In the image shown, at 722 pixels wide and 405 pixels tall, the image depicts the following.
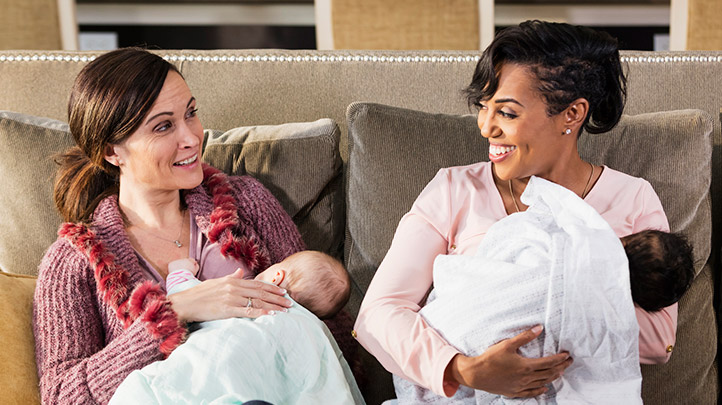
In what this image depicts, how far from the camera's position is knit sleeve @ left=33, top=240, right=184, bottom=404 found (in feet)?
5.14

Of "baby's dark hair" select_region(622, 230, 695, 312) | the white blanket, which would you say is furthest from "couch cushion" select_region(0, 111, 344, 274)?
"baby's dark hair" select_region(622, 230, 695, 312)

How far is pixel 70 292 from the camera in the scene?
1652 millimetres

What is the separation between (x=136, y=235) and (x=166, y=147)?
0.25 m

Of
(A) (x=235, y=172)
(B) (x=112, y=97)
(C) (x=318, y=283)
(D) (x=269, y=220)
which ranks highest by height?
(B) (x=112, y=97)

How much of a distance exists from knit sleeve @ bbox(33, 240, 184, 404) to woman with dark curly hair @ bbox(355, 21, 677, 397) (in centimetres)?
45

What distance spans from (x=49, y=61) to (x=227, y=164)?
69 centimetres

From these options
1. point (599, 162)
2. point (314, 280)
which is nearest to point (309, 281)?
point (314, 280)

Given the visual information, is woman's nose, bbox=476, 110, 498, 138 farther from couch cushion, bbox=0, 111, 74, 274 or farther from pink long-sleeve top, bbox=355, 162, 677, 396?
couch cushion, bbox=0, 111, 74, 274

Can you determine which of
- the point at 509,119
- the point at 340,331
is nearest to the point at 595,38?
the point at 509,119

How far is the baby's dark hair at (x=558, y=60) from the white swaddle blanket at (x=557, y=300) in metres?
0.25

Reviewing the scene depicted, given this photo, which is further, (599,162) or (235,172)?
(235,172)

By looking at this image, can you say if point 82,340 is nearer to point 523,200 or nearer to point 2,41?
point 523,200

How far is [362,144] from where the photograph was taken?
196 cm

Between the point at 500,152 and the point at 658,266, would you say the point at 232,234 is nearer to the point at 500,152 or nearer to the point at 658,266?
the point at 500,152
